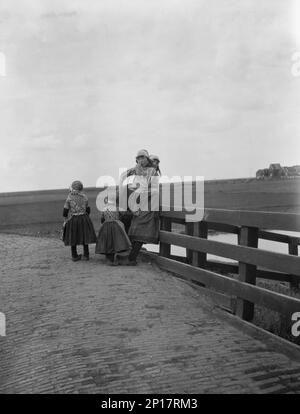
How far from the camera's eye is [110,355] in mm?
Result: 5324

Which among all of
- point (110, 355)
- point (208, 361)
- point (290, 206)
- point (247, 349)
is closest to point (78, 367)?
point (110, 355)

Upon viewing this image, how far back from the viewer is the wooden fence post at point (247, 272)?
22.0ft

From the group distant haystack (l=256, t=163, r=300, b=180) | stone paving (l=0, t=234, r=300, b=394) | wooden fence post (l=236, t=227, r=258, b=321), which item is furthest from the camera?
distant haystack (l=256, t=163, r=300, b=180)

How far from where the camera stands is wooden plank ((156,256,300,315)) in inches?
227

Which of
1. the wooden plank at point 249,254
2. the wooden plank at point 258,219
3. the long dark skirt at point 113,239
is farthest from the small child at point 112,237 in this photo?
the wooden plank at point 258,219

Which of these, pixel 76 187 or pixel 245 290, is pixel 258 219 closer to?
pixel 245 290

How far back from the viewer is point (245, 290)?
21.8 feet

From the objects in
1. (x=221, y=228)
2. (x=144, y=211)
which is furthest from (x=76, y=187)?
(x=221, y=228)

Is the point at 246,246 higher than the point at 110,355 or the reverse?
higher

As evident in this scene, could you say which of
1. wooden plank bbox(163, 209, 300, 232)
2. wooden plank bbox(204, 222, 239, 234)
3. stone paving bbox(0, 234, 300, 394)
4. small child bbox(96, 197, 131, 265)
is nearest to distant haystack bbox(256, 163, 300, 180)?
small child bbox(96, 197, 131, 265)

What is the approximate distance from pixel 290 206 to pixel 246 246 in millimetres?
33484

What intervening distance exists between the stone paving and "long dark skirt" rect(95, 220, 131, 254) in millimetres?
1398

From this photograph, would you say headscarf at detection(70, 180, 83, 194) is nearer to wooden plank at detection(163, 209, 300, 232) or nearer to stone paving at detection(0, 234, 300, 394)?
stone paving at detection(0, 234, 300, 394)
